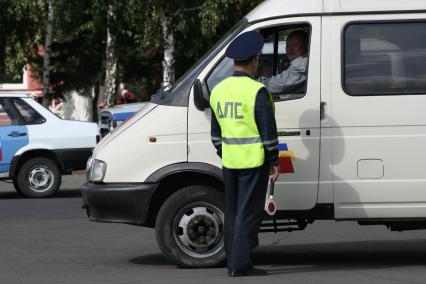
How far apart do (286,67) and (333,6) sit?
27.4 inches

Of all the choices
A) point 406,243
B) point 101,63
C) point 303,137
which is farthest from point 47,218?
point 101,63

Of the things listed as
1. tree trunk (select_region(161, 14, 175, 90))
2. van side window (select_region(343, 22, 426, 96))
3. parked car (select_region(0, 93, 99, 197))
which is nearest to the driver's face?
van side window (select_region(343, 22, 426, 96))

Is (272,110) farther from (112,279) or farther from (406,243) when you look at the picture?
(406,243)

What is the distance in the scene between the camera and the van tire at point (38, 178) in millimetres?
18516

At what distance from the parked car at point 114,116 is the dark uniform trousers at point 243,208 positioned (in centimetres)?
1271

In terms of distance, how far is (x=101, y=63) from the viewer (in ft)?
142

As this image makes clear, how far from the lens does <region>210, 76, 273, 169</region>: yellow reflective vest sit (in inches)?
367

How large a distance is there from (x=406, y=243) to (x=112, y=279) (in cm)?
374

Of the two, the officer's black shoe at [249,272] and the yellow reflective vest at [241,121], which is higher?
the yellow reflective vest at [241,121]

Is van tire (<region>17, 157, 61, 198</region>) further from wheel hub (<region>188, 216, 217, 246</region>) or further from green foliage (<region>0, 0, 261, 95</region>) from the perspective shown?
green foliage (<region>0, 0, 261, 95</region>)

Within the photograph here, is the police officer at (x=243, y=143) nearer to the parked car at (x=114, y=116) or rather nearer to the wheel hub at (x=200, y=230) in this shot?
the wheel hub at (x=200, y=230)

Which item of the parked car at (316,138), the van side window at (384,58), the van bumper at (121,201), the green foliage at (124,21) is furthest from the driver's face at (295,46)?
the green foliage at (124,21)

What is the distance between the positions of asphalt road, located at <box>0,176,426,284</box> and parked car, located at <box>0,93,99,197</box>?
2.85 m

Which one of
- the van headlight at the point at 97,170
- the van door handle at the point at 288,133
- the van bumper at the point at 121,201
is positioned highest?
the van door handle at the point at 288,133
